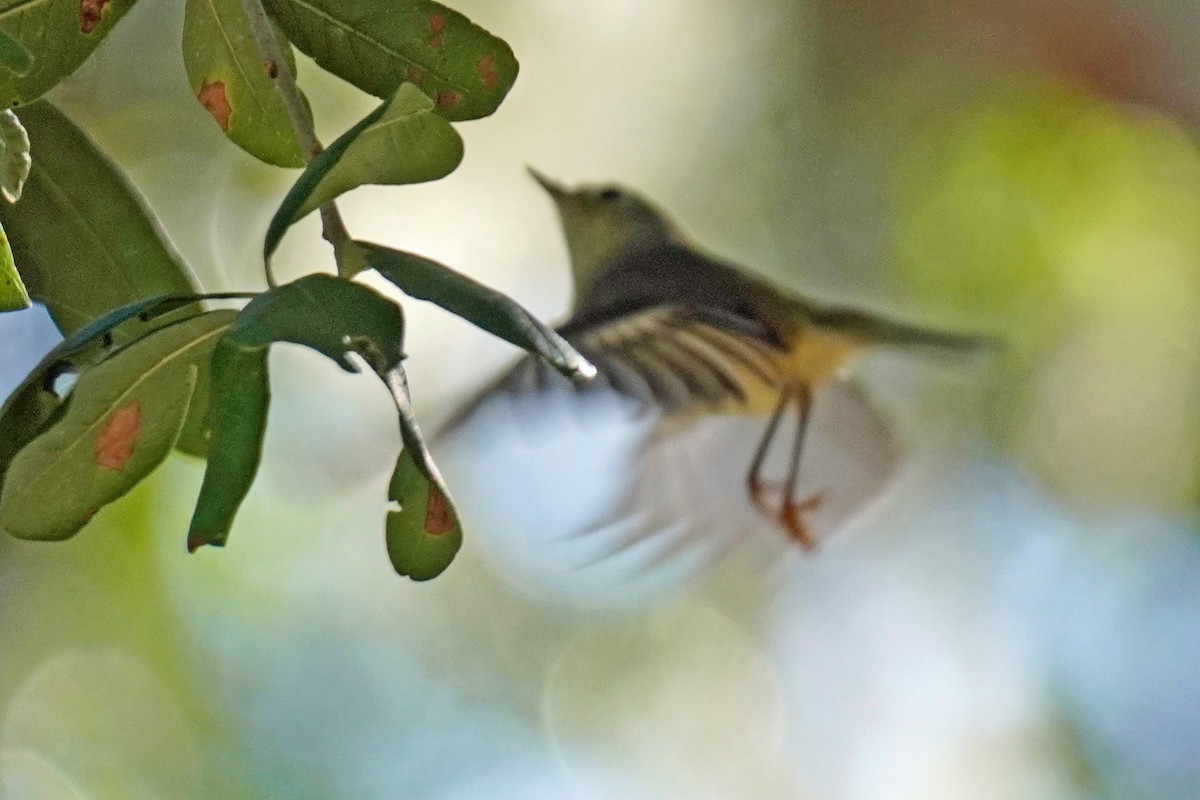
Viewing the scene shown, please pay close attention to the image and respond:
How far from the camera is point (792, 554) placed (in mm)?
3141

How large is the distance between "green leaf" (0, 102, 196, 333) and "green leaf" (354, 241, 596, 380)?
0.61ft


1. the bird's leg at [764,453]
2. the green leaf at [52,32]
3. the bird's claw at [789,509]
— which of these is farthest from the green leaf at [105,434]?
the bird's claw at [789,509]

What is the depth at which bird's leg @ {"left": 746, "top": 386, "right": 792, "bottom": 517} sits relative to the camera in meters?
1.58

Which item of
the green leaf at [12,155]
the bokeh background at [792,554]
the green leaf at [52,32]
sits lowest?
the bokeh background at [792,554]

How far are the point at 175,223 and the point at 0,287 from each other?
209cm

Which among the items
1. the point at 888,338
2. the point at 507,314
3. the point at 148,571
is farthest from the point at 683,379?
the point at 148,571

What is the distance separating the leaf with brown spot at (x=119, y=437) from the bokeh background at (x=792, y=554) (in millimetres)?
1924

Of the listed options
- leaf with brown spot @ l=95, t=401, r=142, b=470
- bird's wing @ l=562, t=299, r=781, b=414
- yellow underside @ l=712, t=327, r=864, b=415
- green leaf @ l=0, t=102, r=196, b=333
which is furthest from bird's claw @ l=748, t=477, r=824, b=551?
leaf with brown spot @ l=95, t=401, r=142, b=470

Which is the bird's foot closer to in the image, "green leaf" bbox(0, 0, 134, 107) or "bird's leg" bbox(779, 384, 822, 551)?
"bird's leg" bbox(779, 384, 822, 551)

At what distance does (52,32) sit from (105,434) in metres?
0.15

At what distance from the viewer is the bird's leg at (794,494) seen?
171cm

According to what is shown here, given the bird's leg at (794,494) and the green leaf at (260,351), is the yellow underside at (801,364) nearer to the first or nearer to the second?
the bird's leg at (794,494)

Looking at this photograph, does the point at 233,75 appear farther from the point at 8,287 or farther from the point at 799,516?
the point at 799,516

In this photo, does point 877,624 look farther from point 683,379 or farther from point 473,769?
point 683,379
